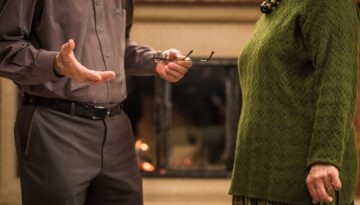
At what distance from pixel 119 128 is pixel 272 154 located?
42 centimetres

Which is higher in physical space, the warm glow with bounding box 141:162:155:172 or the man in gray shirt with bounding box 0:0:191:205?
the man in gray shirt with bounding box 0:0:191:205

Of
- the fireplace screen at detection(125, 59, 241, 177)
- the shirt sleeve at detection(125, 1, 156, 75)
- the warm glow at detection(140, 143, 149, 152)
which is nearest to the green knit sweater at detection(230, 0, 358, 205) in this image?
the shirt sleeve at detection(125, 1, 156, 75)

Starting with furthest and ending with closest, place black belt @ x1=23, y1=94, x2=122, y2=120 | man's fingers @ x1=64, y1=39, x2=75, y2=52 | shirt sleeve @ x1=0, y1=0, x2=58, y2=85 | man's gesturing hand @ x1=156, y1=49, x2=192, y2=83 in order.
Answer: man's gesturing hand @ x1=156, y1=49, x2=192, y2=83 → black belt @ x1=23, y1=94, x2=122, y2=120 → shirt sleeve @ x1=0, y1=0, x2=58, y2=85 → man's fingers @ x1=64, y1=39, x2=75, y2=52

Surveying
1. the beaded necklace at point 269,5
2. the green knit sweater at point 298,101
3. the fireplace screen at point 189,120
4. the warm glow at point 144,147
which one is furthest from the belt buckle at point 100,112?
the warm glow at point 144,147

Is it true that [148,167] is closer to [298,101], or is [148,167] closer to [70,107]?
[70,107]

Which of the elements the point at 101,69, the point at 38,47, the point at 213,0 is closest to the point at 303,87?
the point at 101,69

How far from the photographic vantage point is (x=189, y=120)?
330cm

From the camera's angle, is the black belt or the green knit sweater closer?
the green knit sweater

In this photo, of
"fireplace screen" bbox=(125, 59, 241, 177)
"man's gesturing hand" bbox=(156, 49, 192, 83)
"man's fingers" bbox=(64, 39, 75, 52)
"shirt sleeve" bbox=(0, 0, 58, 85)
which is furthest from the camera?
"fireplace screen" bbox=(125, 59, 241, 177)

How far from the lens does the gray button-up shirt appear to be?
4.32 ft

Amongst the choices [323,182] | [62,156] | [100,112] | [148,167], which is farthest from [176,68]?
[148,167]

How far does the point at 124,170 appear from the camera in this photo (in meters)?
1.53

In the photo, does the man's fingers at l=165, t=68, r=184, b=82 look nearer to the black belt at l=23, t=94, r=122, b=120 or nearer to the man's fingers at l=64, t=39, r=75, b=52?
the black belt at l=23, t=94, r=122, b=120

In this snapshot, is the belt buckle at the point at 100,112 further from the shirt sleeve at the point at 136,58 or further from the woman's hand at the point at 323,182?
the woman's hand at the point at 323,182
